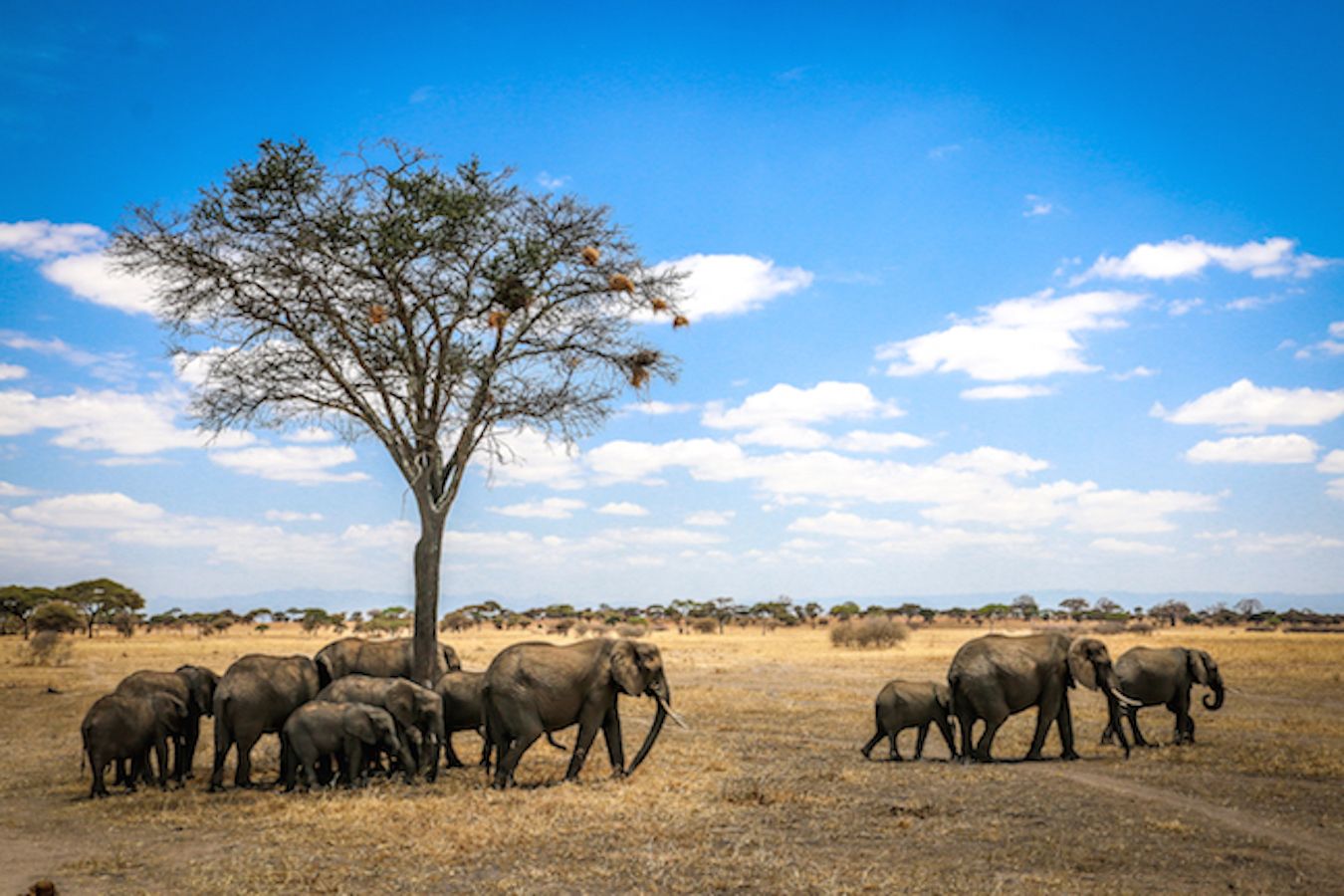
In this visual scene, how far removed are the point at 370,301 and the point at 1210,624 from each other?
105582 millimetres

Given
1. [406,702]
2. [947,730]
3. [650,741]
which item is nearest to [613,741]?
[650,741]

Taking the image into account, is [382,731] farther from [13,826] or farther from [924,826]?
[924,826]

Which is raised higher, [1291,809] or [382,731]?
[382,731]

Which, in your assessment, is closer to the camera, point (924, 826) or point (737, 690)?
point (924, 826)

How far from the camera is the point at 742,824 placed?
11828 mm

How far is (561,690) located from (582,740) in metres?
0.81

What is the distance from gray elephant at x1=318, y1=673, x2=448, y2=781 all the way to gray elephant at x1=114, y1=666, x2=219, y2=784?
1.99 metres

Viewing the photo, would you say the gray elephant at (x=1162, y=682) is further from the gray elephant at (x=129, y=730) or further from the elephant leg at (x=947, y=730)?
the gray elephant at (x=129, y=730)

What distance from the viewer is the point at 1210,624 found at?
105 meters

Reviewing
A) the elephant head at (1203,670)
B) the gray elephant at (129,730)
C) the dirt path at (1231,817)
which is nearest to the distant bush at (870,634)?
the elephant head at (1203,670)

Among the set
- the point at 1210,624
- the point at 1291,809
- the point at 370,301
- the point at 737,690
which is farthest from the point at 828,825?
the point at 1210,624

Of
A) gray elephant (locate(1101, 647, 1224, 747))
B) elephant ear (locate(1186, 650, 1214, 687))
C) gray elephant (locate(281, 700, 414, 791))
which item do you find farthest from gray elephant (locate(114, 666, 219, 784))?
elephant ear (locate(1186, 650, 1214, 687))

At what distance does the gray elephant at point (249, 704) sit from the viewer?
1445 cm

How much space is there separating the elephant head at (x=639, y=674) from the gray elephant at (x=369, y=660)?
4.93 meters
